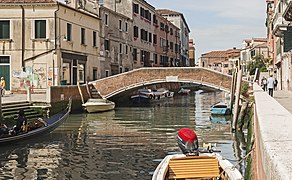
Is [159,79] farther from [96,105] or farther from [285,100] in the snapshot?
[285,100]

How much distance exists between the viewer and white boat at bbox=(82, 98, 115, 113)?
2239 cm

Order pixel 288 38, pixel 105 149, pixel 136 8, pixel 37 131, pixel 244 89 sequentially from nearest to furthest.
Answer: pixel 105 149
pixel 37 131
pixel 288 38
pixel 244 89
pixel 136 8

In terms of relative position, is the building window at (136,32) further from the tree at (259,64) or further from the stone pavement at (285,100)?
the stone pavement at (285,100)

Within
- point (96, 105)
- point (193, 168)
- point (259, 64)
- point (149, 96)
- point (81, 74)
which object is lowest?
point (193, 168)

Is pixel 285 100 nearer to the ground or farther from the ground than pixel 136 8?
nearer to the ground

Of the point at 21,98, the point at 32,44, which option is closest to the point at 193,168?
the point at 21,98

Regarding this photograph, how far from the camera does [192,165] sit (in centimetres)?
607

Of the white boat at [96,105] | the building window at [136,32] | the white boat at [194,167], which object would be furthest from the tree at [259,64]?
the white boat at [194,167]

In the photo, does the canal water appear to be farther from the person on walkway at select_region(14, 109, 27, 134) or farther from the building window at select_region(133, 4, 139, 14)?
the building window at select_region(133, 4, 139, 14)

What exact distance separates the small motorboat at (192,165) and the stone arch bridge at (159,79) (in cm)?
1854

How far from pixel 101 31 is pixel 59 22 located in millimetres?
5395

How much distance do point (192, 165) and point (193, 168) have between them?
0.05 m

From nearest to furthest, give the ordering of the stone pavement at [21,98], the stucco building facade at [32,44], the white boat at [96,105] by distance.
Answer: the stone pavement at [21,98]
the stucco building facade at [32,44]
the white boat at [96,105]

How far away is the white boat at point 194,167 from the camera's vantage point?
19.3 feet
